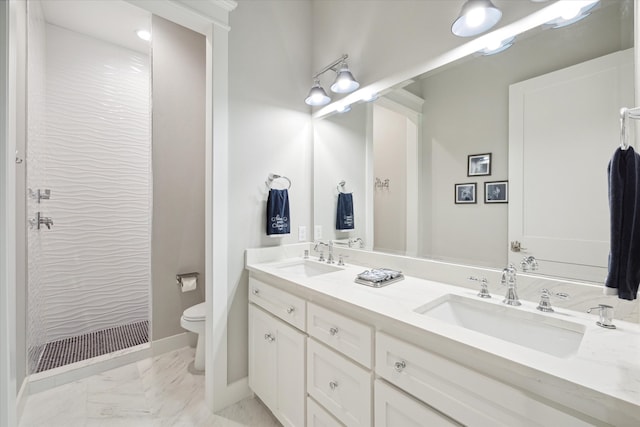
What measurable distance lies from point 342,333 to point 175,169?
206 centimetres

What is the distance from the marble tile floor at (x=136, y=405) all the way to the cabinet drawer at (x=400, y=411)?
0.94 metres

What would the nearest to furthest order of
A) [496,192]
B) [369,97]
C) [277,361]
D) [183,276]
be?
[496,192] → [277,361] → [369,97] → [183,276]

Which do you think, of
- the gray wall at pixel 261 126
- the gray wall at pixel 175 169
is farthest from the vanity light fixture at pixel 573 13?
the gray wall at pixel 175 169

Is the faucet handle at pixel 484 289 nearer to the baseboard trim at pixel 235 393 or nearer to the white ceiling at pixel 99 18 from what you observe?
the baseboard trim at pixel 235 393

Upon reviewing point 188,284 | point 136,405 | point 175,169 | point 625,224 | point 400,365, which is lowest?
point 136,405

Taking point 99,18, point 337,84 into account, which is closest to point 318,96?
point 337,84

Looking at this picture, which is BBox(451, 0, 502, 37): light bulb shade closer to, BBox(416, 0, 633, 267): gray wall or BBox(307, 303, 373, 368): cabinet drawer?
BBox(416, 0, 633, 267): gray wall

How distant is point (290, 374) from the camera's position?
142 centimetres

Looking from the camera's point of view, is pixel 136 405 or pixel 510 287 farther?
pixel 136 405

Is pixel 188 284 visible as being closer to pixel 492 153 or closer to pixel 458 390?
pixel 458 390

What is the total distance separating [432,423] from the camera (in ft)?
2.74

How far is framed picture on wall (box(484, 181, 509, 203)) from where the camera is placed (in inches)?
48.5

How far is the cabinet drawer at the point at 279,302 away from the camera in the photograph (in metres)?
1.38

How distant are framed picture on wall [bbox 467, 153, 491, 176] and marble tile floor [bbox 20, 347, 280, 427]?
1.76 m
